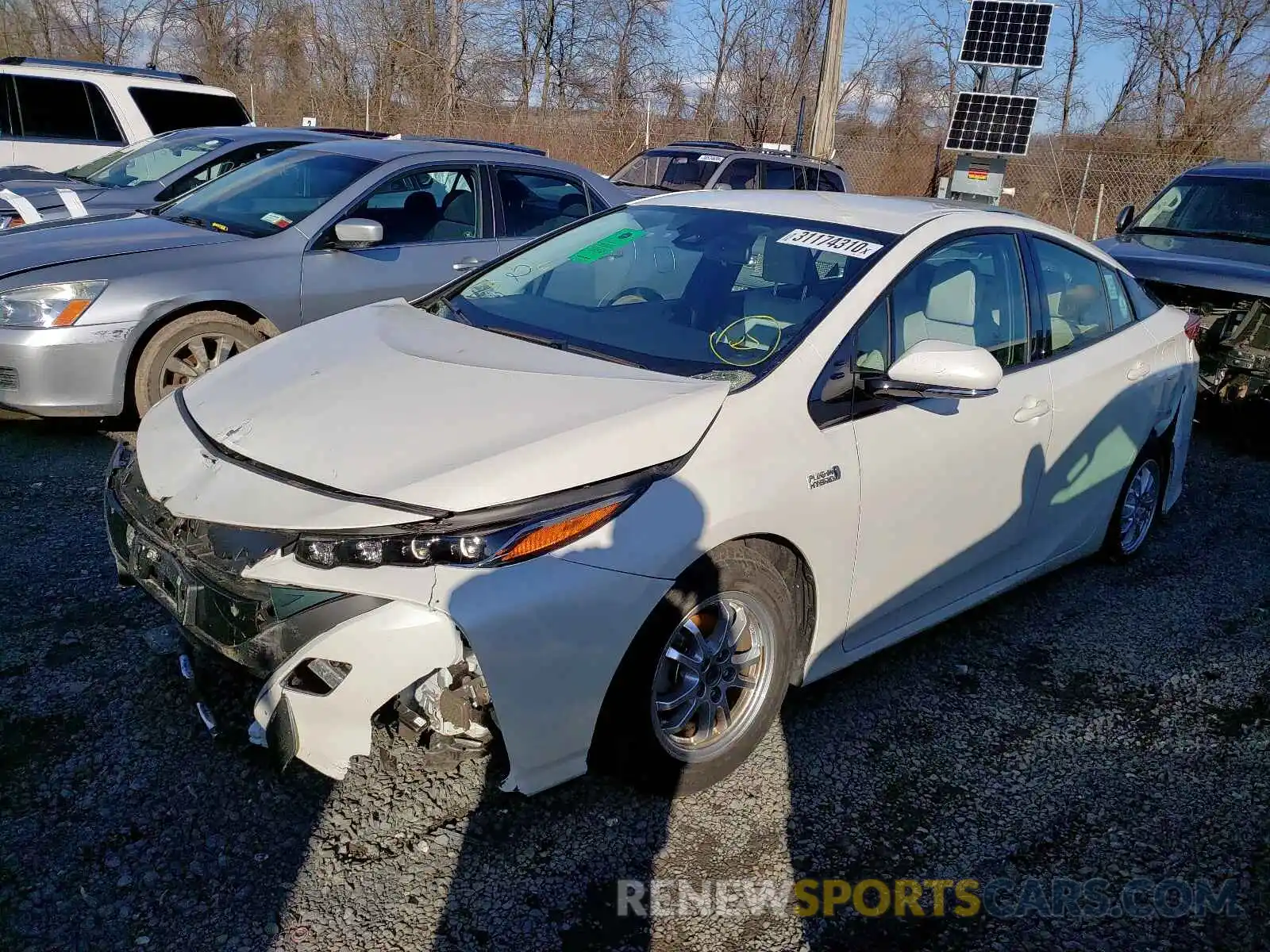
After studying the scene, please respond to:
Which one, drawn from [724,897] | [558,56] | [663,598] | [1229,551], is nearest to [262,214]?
[663,598]

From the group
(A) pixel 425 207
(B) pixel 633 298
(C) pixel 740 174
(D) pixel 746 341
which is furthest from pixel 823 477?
(C) pixel 740 174

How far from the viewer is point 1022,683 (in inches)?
151

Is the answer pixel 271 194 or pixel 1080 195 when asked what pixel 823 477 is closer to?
pixel 271 194

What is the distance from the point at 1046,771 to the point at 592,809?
1488 mm

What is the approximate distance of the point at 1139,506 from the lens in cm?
495

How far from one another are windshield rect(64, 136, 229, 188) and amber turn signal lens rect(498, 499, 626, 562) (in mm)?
7303

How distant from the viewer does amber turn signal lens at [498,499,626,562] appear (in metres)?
2.42

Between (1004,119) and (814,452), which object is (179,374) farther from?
(1004,119)

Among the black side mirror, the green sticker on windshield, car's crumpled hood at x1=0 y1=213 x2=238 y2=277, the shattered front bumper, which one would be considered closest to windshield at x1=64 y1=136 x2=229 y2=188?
car's crumpled hood at x1=0 y1=213 x2=238 y2=277

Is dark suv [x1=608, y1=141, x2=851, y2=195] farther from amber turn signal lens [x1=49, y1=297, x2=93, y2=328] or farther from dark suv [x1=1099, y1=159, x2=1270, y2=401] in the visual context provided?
amber turn signal lens [x1=49, y1=297, x2=93, y2=328]

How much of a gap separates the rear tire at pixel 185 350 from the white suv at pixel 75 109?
6621 mm

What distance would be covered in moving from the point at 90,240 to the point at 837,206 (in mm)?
4092

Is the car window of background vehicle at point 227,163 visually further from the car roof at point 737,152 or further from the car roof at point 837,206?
the car roof at point 737,152

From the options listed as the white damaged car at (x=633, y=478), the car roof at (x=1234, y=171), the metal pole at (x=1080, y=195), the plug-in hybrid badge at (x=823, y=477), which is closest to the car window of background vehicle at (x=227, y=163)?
the white damaged car at (x=633, y=478)
